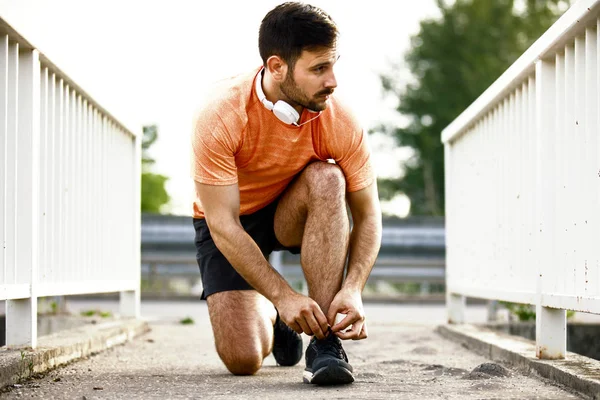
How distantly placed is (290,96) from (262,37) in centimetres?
26

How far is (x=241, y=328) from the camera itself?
3875 mm

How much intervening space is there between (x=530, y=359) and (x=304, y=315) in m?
1.02

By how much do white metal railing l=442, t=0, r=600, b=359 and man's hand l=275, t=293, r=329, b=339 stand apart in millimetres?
863

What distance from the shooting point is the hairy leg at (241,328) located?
3.75 metres

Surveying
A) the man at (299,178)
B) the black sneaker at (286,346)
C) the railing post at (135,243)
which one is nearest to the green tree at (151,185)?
the railing post at (135,243)

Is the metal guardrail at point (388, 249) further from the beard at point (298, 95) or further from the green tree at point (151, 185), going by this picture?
the green tree at point (151, 185)

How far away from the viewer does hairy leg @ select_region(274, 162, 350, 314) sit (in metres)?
3.30

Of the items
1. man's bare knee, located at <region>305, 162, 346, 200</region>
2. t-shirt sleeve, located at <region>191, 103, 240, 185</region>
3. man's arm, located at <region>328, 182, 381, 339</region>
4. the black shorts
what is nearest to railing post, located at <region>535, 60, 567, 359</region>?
man's arm, located at <region>328, 182, 381, 339</region>

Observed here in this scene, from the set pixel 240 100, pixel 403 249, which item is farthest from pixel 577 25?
pixel 403 249

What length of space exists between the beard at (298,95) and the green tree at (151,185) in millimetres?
37540

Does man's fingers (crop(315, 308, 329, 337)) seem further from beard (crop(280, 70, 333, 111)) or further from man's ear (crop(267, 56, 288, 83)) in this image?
man's ear (crop(267, 56, 288, 83))

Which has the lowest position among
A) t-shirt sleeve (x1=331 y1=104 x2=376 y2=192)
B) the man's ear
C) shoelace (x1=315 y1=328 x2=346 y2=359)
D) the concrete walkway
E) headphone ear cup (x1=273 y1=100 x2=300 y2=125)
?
the concrete walkway

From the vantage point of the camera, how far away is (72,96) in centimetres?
456

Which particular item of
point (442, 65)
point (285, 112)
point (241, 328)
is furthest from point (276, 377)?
point (442, 65)
